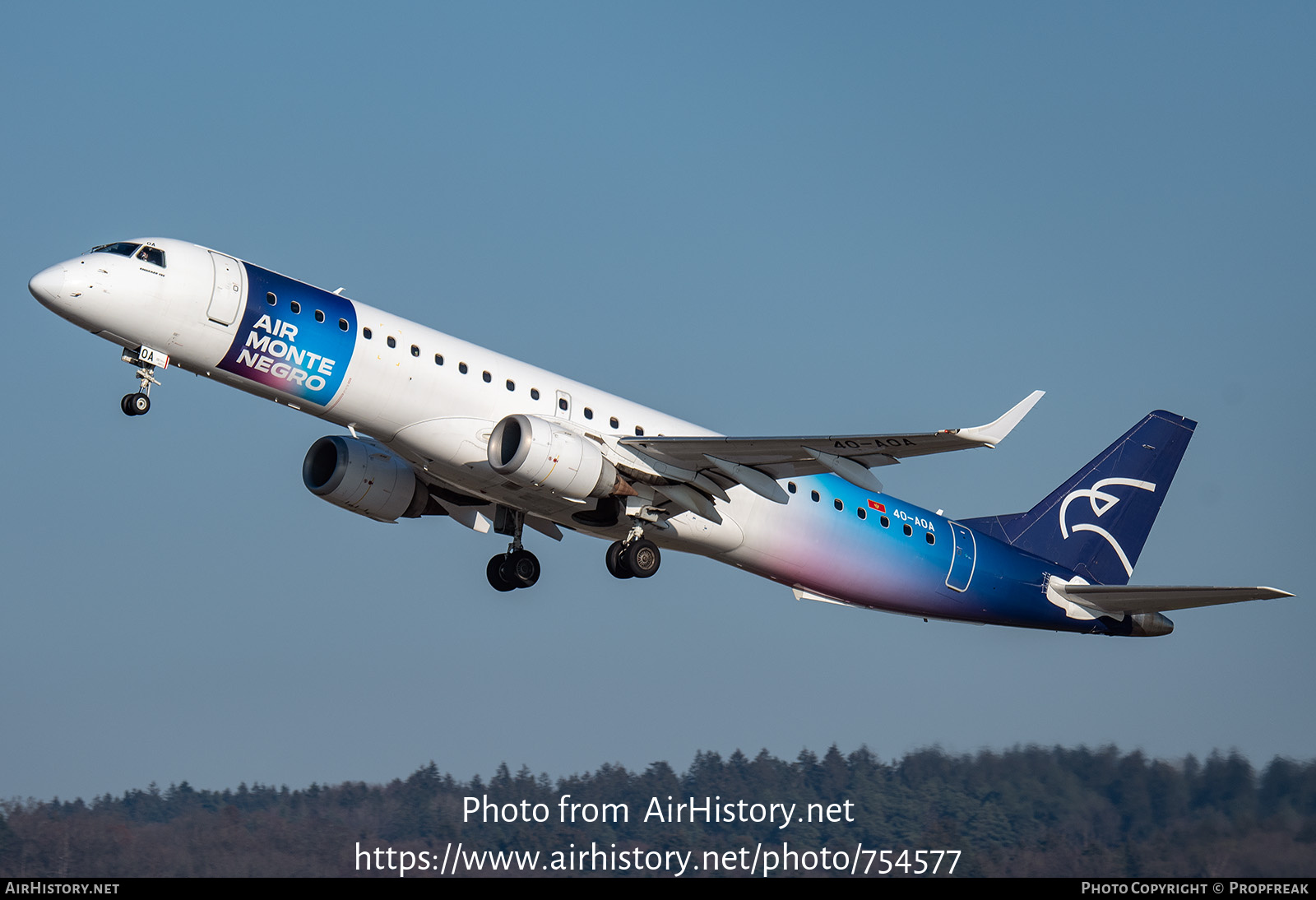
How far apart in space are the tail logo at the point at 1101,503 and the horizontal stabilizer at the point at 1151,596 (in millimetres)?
1595

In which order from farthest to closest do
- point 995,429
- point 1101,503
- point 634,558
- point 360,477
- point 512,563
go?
point 1101,503
point 512,563
point 360,477
point 634,558
point 995,429

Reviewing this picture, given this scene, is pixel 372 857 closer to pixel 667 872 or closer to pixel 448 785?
pixel 448 785

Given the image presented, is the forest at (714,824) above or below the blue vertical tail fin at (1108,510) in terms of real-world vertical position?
below

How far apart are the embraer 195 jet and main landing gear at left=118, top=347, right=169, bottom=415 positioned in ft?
0.12

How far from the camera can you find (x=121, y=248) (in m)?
28.7

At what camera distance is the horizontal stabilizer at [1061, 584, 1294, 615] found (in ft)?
105

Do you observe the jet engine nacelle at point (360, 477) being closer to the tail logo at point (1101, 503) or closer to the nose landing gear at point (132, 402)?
the nose landing gear at point (132, 402)

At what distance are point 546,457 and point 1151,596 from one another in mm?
15125

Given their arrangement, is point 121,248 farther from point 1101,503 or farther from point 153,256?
point 1101,503

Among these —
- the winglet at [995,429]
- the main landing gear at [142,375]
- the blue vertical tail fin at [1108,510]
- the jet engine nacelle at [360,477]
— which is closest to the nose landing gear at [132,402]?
the main landing gear at [142,375]

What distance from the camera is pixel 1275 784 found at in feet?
103

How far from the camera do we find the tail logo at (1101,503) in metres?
38.7

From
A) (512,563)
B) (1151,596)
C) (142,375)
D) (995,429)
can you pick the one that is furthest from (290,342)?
(1151,596)
